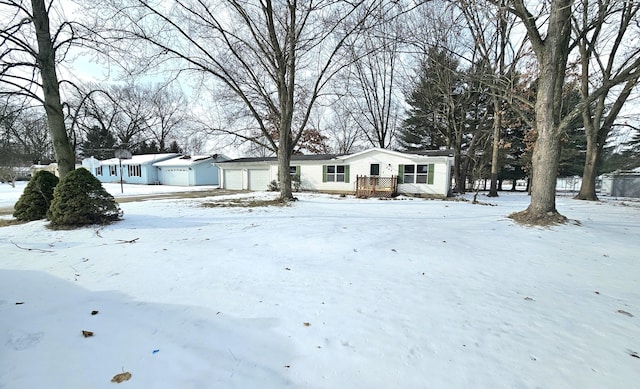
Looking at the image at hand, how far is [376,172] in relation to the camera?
17266 mm

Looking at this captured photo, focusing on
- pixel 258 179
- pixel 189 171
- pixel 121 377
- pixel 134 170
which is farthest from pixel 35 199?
pixel 134 170

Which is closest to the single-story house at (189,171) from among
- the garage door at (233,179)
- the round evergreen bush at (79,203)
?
the garage door at (233,179)

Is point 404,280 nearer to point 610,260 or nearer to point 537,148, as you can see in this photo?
point 610,260

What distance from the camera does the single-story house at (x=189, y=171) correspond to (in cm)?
2623

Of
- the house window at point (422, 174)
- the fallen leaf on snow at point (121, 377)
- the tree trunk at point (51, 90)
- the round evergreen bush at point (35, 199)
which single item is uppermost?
the tree trunk at point (51, 90)

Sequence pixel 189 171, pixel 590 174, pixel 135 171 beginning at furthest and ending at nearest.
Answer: pixel 135 171
pixel 189 171
pixel 590 174

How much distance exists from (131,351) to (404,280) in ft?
9.35

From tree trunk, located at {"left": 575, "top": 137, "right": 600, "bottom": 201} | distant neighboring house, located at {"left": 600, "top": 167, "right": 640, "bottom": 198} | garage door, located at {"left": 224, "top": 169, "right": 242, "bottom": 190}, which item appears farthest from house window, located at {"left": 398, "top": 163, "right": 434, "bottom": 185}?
distant neighboring house, located at {"left": 600, "top": 167, "right": 640, "bottom": 198}

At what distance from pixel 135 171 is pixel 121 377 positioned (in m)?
32.9

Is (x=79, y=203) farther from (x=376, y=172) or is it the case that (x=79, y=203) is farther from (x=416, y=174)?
(x=416, y=174)

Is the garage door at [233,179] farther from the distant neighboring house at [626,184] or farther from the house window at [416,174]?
the distant neighboring house at [626,184]

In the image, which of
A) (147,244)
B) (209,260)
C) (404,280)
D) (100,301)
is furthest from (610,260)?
(147,244)

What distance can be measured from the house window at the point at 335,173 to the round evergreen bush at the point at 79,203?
13.3 m

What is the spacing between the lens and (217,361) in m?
1.98
